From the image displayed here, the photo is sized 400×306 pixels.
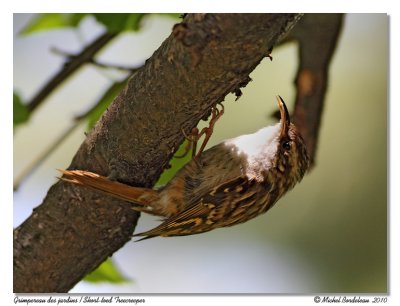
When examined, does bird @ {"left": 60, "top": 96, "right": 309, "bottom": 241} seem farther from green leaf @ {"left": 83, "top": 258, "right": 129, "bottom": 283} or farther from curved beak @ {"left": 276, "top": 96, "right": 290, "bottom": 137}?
green leaf @ {"left": 83, "top": 258, "right": 129, "bottom": 283}

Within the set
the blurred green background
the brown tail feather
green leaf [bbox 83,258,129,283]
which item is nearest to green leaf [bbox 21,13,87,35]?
the blurred green background

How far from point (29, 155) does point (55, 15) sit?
1.94 ft

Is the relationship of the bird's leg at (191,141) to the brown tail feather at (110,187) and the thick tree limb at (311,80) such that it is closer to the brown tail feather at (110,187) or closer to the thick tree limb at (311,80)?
the brown tail feather at (110,187)

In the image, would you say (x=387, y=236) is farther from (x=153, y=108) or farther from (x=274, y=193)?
(x=153, y=108)

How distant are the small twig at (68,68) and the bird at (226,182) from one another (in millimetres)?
466

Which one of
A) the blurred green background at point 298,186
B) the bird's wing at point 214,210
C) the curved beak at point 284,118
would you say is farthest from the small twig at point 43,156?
the curved beak at point 284,118

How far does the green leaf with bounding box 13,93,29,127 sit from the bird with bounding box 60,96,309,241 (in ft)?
1.09

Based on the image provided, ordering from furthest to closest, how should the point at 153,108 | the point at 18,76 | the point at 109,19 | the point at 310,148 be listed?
the point at 310,148, the point at 18,76, the point at 109,19, the point at 153,108

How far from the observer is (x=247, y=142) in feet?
7.42

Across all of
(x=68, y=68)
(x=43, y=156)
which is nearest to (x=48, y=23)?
(x=68, y=68)

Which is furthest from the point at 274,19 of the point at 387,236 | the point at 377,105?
the point at 387,236

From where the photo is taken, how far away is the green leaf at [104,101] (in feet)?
7.75

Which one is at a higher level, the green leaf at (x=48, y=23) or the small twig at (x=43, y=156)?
the green leaf at (x=48, y=23)

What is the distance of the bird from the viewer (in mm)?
2157
